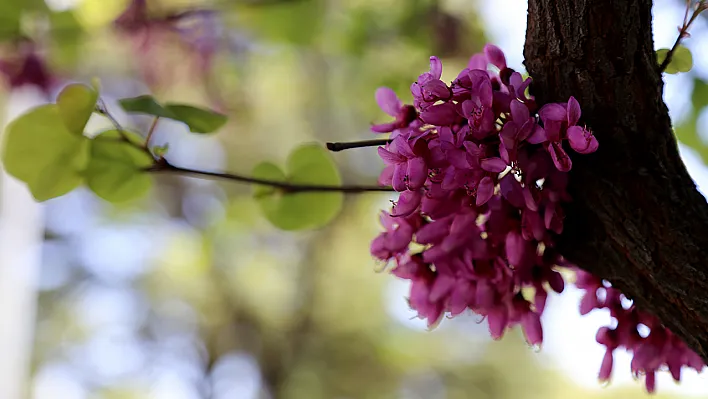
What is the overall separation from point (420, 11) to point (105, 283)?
1.72m

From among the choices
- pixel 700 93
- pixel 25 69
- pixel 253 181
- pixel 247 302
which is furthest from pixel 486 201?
pixel 247 302

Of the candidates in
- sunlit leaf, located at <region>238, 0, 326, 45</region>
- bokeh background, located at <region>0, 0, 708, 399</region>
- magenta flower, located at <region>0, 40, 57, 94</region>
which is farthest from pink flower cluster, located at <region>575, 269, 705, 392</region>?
bokeh background, located at <region>0, 0, 708, 399</region>

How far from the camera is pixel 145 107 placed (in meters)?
0.28

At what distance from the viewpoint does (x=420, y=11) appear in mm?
628

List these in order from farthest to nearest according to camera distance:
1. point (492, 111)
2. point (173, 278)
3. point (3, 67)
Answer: point (173, 278) → point (3, 67) → point (492, 111)

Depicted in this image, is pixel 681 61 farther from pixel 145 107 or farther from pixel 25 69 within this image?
pixel 25 69

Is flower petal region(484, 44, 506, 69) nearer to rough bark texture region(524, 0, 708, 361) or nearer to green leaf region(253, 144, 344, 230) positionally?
rough bark texture region(524, 0, 708, 361)

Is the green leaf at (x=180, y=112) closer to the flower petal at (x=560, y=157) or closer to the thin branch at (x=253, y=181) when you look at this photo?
the thin branch at (x=253, y=181)

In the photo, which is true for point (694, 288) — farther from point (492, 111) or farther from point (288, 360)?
point (288, 360)

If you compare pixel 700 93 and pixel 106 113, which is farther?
pixel 700 93

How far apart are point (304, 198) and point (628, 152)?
0.58 feet

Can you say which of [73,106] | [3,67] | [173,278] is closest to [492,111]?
[73,106]

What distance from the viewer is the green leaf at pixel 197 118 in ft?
0.98

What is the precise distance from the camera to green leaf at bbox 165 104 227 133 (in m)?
0.30
